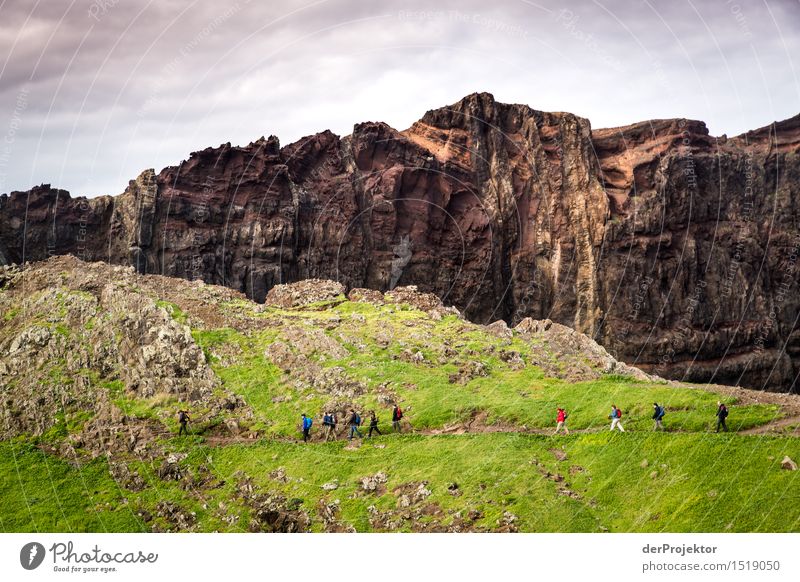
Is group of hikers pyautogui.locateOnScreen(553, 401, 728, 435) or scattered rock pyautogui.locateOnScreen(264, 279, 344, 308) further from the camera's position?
scattered rock pyautogui.locateOnScreen(264, 279, 344, 308)

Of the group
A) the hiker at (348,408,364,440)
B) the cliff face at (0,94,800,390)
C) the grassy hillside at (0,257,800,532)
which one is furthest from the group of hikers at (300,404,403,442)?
the cliff face at (0,94,800,390)

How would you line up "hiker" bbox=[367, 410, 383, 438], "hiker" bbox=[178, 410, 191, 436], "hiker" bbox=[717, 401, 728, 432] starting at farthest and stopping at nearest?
1. "hiker" bbox=[178, 410, 191, 436]
2. "hiker" bbox=[367, 410, 383, 438]
3. "hiker" bbox=[717, 401, 728, 432]

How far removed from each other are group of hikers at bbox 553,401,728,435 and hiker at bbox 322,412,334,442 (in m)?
11.7

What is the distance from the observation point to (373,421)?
39406mm

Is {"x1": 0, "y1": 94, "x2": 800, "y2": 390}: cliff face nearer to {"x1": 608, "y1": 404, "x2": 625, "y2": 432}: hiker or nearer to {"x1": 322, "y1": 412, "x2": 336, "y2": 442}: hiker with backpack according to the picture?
{"x1": 322, "y1": 412, "x2": 336, "y2": 442}: hiker with backpack

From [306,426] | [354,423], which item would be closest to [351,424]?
[354,423]

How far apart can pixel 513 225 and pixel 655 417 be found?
7558cm

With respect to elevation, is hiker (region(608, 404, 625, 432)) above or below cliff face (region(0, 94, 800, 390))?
below

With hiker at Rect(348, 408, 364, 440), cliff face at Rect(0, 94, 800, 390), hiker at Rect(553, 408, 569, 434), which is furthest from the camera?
cliff face at Rect(0, 94, 800, 390)

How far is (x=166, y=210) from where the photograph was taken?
95.2m

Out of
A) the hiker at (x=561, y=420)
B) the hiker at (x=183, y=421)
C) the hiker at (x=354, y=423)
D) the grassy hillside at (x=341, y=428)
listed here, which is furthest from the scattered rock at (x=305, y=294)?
the hiker at (x=561, y=420)

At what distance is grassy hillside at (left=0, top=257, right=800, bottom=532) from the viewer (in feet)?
102

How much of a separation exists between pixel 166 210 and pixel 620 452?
75435mm

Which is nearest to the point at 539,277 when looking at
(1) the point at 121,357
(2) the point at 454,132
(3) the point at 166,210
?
(2) the point at 454,132
